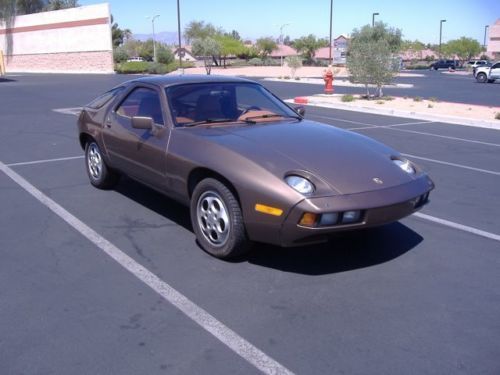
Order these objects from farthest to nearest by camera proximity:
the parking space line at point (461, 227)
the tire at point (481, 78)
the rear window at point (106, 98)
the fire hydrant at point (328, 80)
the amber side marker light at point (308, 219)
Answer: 1. the tire at point (481, 78)
2. the fire hydrant at point (328, 80)
3. the rear window at point (106, 98)
4. the parking space line at point (461, 227)
5. the amber side marker light at point (308, 219)

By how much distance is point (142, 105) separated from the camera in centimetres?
562

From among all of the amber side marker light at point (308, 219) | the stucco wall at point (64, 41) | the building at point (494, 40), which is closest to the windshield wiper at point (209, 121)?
the amber side marker light at point (308, 219)

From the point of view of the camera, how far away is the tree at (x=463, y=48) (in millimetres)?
81312

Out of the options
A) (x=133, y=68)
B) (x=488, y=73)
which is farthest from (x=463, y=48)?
(x=133, y=68)

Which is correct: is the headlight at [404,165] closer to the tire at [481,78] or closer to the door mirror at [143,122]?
the door mirror at [143,122]

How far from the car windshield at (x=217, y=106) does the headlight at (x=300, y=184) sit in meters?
1.35

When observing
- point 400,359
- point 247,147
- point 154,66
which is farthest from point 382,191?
point 154,66

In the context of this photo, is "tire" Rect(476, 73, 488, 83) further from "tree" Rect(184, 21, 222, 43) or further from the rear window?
"tree" Rect(184, 21, 222, 43)

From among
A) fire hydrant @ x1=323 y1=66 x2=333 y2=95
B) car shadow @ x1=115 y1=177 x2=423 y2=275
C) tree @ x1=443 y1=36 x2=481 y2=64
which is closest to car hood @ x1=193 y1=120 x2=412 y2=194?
car shadow @ x1=115 y1=177 x2=423 y2=275

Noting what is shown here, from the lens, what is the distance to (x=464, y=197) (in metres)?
6.55

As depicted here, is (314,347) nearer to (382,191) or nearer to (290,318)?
(290,318)

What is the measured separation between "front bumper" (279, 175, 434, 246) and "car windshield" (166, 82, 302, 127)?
163cm

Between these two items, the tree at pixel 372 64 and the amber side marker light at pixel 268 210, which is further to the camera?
the tree at pixel 372 64

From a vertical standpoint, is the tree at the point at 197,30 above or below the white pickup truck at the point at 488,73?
above
